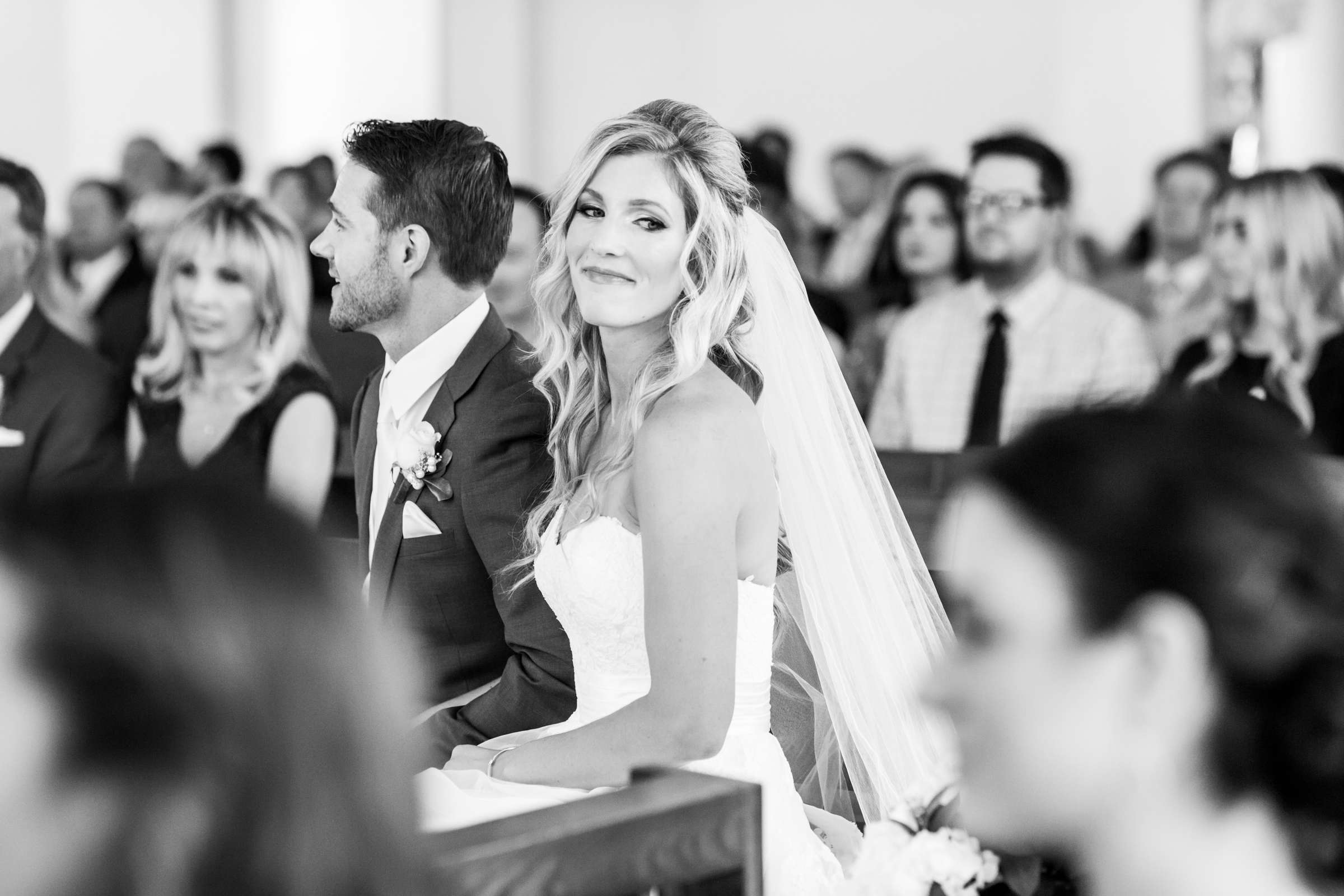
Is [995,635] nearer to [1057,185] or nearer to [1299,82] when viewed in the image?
[1057,185]

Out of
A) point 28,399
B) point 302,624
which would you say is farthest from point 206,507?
point 28,399

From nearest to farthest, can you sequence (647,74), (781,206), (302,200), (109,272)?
(781,206)
(302,200)
(109,272)
(647,74)

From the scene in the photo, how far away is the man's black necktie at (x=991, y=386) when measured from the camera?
5547mm

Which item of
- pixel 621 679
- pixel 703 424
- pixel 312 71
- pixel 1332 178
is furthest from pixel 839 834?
pixel 312 71

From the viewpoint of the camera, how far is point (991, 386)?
5.57 meters

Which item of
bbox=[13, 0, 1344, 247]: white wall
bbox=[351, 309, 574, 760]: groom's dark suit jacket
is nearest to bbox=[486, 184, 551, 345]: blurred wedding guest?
bbox=[351, 309, 574, 760]: groom's dark suit jacket

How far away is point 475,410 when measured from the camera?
3.08 meters

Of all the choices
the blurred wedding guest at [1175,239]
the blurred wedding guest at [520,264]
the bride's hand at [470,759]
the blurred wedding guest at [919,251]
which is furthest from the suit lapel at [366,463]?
the blurred wedding guest at [1175,239]

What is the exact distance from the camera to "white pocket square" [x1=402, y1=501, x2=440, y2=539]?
304 centimetres

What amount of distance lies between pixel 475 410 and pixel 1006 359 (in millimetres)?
2889

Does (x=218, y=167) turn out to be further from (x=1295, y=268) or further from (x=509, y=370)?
(x=509, y=370)

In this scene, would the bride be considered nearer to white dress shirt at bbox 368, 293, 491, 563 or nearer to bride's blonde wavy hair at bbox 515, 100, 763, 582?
bride's blonde wavy hair at bbox 515, 100, 763, 582

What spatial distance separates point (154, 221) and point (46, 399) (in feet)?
14.9

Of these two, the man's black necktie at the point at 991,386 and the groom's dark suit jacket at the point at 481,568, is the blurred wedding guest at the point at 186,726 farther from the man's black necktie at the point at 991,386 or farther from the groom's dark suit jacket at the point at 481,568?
the man's black necktie at the point at 991,386
